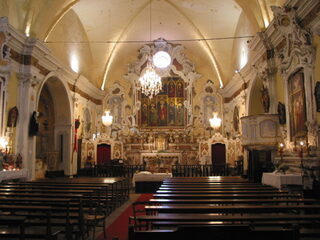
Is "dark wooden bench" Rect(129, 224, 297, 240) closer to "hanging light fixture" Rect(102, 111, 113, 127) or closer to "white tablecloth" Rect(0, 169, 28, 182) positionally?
"white tablecloth" Rect(0, 169, 28, 182)

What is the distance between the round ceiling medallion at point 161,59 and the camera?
20595 millimetres

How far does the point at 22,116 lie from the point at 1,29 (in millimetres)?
3158

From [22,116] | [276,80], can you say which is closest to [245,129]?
[276,80]

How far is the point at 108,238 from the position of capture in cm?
616

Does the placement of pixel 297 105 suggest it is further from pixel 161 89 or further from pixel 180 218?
pixel 161 89

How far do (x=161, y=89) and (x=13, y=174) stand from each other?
1139cm

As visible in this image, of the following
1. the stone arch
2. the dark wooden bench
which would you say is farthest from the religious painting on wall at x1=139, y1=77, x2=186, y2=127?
the dark wooden bench

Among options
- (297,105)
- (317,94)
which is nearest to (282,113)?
(297,105)

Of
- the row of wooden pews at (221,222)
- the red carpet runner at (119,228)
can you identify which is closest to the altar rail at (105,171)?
the red carpet runner at (119,228)

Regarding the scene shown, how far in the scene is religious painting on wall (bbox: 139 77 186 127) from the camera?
21.2 meters

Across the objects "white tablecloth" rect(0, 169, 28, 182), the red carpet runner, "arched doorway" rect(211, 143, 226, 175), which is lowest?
the red carpet runner

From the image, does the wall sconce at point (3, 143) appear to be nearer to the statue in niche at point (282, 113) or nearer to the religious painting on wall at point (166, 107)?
the statue in niche at point (282, 113)

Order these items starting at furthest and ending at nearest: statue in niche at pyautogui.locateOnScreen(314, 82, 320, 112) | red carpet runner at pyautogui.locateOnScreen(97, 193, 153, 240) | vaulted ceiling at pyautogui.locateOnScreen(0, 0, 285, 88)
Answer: vaulted ceiling at pyautogui.locateOnScreen(0, 0, 285, 88) < statue in niche at pyautogui.locateOnScreen(314, 82, 320, 112) < red carpet runner at pyautogui.locateOnScreen(97, 193, 153, 240)

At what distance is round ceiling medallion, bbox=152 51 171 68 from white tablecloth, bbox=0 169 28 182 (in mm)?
11308
